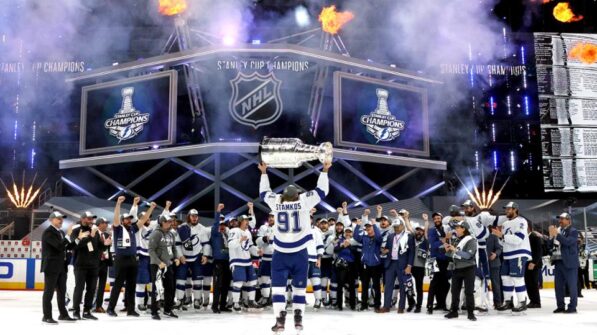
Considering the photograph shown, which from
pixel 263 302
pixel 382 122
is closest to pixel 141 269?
pixel 263 302

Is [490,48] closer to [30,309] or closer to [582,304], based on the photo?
[582,304]

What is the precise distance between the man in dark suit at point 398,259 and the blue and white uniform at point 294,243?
3.61 m

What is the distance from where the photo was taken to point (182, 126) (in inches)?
864

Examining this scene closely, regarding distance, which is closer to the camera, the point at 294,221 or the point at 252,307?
the point at 294,221

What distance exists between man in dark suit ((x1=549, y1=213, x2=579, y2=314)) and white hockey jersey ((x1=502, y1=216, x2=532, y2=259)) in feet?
2.81

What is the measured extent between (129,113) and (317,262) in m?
12.7

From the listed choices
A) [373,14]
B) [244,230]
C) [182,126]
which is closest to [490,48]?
[373,14]

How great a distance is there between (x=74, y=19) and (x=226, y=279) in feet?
46.4

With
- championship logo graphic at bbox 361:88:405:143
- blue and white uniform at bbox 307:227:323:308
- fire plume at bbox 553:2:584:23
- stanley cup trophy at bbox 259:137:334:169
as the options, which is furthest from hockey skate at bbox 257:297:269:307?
fire plume at bbox 553:2:584:23

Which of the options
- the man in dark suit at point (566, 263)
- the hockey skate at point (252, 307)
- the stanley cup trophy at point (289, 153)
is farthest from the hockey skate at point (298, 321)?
the man in dark suit at point (566, 263)

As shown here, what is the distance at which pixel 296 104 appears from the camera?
842 inches

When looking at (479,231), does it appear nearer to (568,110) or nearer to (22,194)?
(568,110)

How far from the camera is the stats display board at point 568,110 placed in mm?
22047

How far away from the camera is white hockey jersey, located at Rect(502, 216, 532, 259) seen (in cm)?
1103
